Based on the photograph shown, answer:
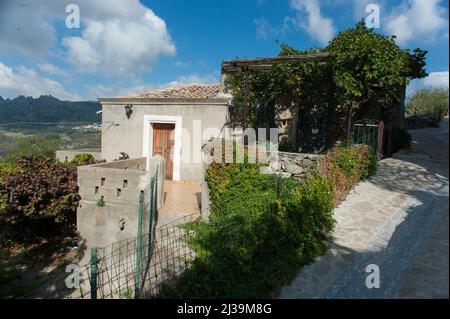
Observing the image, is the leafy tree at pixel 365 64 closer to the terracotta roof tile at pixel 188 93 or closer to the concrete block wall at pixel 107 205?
the terracotta roof tile at pixel 188 93

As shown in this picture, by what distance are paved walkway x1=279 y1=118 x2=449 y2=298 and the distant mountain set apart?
63.3 feet

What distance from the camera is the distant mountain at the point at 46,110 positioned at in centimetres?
2202

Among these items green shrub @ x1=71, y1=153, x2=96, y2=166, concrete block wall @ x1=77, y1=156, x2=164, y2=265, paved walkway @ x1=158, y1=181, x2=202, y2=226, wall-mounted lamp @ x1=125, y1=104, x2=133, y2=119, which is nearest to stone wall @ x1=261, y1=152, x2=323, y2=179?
paved walkway @ x1=158, y1=181, x2=202, y2=226

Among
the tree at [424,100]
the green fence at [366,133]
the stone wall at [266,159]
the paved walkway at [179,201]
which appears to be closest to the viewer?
the stone wall at [266,159]

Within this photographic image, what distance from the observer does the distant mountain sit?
72.2ft

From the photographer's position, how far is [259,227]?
4.98m

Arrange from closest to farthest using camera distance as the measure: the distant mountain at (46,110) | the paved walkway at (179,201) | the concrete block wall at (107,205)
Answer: the concrete block wall at (107,205), the paved walkway at (179,201), the distant mountain at (46,110)

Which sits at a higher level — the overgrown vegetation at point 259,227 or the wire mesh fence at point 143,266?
the overgrown vegetation at point 259,227

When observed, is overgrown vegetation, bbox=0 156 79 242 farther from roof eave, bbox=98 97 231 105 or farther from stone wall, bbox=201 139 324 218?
roof eave, bbox=98 97 231 105

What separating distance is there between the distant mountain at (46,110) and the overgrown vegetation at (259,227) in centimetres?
1698

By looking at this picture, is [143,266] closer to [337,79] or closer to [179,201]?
[179,201]

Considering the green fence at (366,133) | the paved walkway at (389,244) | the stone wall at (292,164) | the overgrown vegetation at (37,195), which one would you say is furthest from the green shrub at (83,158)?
the green fence at (366,133)
